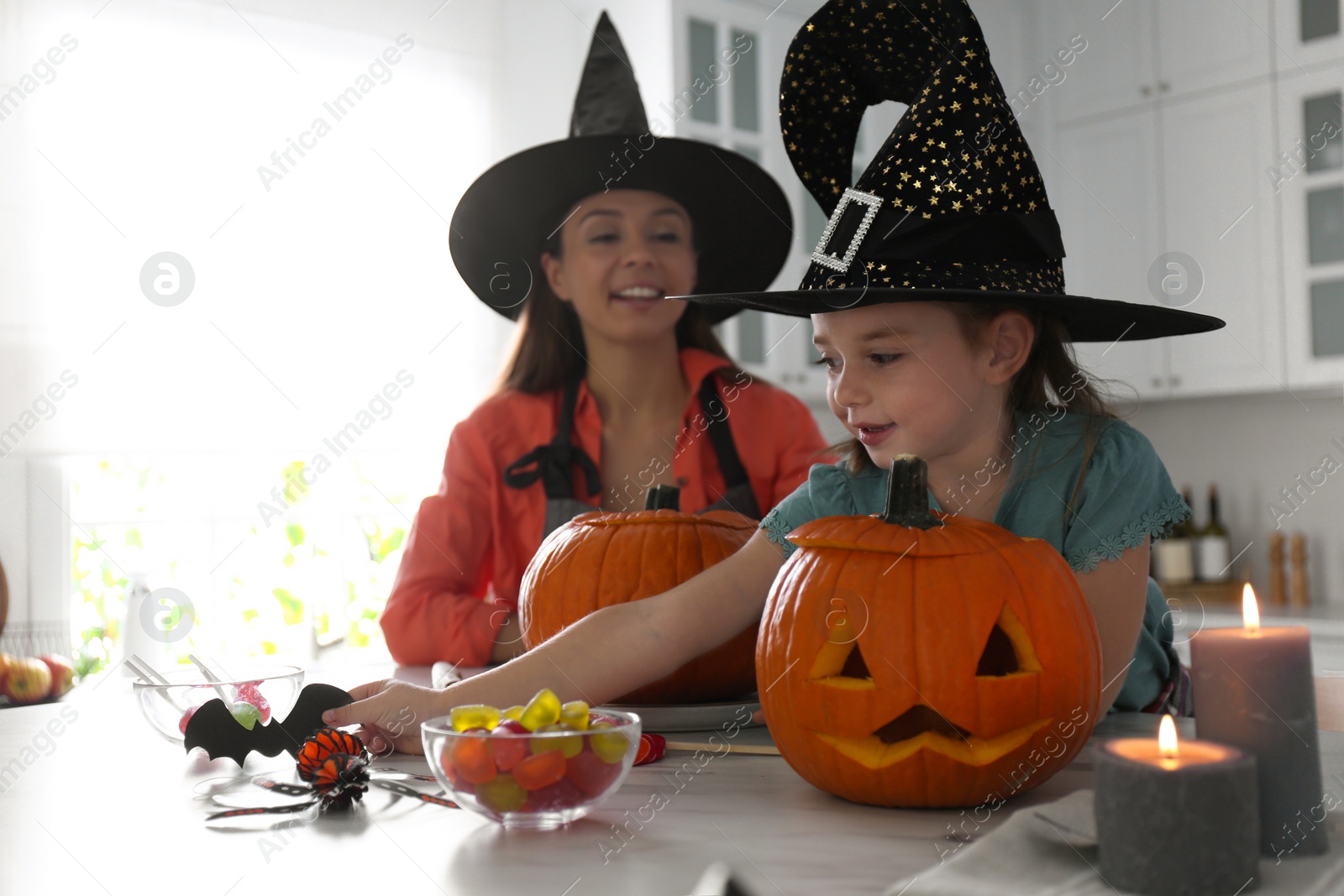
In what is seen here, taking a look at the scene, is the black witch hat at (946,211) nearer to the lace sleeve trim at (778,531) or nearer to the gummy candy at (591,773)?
the lace sleeve trim at (778,531)

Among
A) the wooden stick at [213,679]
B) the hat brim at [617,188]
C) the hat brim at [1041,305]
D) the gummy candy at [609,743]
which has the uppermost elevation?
the hat brim at [617,188]

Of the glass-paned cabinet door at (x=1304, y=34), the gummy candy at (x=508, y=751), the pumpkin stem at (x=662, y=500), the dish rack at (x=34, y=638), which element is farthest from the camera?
the glass-paned cabinet door at (x=1304, y=34)

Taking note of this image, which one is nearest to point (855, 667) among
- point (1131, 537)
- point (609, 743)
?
point (609, 743)

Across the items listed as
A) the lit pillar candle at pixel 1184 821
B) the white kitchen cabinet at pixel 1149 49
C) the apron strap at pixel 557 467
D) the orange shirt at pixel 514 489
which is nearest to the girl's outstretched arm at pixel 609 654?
the lit pillar candle at pixel 1184 821

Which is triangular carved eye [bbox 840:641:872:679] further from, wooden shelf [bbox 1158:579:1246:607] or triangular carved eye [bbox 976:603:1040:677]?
wooden shelf [bbox 1158:579:1246:607]

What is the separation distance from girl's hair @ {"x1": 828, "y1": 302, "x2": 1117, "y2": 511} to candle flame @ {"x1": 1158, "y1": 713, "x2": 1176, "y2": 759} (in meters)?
0.56

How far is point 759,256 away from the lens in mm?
2137

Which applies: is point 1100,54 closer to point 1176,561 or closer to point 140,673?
point 1176,561

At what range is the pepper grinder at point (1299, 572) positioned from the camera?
305 cm

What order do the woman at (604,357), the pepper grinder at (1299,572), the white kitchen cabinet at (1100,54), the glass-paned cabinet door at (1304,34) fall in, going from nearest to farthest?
the woman at (604,357) → the glass-paned cabinet door at (1304,34) → the pepper grinder at (1299,572) → the white kitchen cabinet at (1100,54)

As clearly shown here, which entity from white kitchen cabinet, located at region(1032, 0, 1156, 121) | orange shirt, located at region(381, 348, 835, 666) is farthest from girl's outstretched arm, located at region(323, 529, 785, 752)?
white kitchen cabinet, located at region(1032, 0, 1156, 121)

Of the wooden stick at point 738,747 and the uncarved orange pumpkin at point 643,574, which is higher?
the uncarved orange pumpkin at point 643,574

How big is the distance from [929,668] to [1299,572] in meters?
2.84

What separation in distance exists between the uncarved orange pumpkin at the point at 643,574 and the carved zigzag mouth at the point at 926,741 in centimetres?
35
